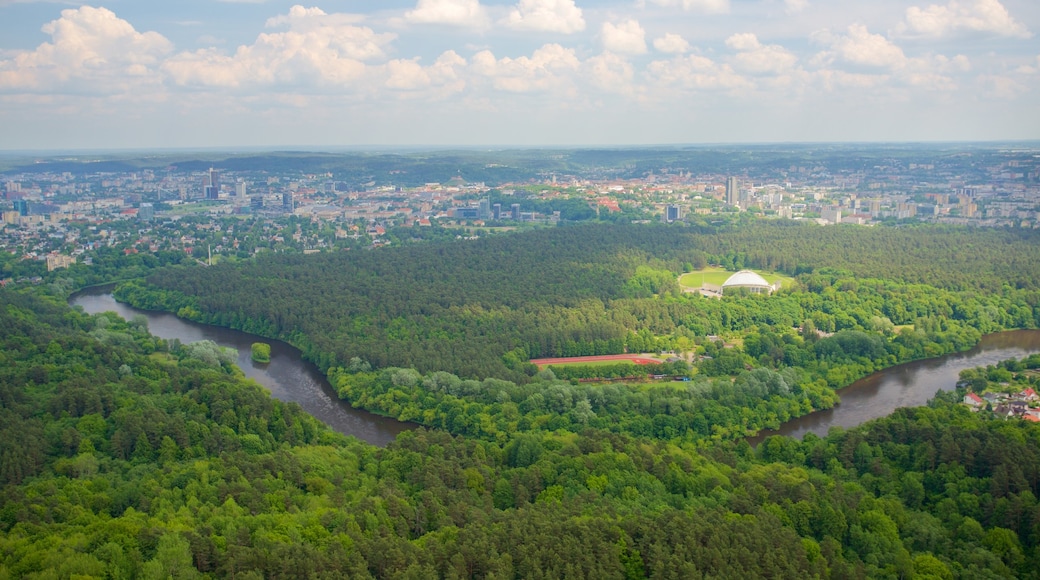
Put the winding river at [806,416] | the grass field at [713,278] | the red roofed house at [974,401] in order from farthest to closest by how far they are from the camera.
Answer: the grass field at [713,278] < the winding river at [806,416] < the red roofed house at [974,401]

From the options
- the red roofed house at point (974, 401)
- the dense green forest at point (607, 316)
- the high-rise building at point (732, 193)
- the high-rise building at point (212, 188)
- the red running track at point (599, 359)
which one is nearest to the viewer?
the red roofed house at point (974, 401)

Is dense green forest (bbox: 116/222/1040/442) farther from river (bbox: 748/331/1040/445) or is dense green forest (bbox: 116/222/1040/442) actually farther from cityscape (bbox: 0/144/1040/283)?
cityscape (bbox: 0/144/1040/283)

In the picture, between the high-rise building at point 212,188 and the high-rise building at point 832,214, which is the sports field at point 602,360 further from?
the high-rise building at point 212,188

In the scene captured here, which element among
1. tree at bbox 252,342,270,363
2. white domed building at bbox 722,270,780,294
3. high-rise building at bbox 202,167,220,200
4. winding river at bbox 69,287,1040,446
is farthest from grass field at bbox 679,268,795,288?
high-rise building at bbox 202,167,220,200

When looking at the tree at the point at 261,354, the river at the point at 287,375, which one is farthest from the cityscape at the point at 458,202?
the tree at the point at 261,354

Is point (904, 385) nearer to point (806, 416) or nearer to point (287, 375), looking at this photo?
point (806, 416)

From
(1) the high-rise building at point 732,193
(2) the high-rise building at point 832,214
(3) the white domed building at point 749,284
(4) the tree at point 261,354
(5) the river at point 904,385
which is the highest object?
(1) the high-rise building at point 732,193
